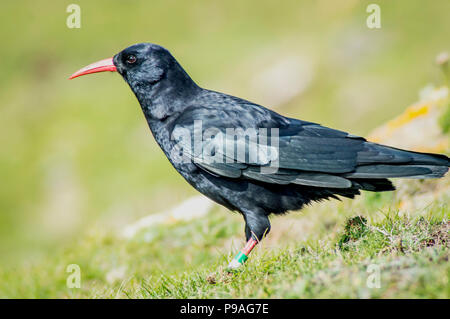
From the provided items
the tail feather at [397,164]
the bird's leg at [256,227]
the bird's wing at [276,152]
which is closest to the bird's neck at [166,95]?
the bird's wing at [276,152]

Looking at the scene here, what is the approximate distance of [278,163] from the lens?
4.50 meters

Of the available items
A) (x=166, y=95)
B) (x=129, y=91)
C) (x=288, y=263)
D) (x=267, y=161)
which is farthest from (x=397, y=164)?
(x=129, y=91)

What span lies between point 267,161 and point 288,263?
3.14 feet

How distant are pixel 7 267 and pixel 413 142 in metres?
5.67

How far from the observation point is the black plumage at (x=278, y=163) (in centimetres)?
442

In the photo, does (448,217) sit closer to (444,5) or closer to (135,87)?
(135,87)

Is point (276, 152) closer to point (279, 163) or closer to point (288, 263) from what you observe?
point (279, 163)

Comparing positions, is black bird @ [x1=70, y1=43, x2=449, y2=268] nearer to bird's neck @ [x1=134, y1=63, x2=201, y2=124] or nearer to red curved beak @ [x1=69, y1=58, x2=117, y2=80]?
bird's neck @ [x1=134, y1=63, x2=201, y2=124]

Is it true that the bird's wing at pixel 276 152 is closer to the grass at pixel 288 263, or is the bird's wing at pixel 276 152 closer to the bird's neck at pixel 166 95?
the bird's neck at pixel 166 95

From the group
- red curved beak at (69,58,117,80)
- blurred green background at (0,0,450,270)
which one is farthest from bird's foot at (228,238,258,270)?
blurred green background at (0,0,450,270)

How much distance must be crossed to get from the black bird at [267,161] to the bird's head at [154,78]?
0.23m
